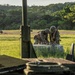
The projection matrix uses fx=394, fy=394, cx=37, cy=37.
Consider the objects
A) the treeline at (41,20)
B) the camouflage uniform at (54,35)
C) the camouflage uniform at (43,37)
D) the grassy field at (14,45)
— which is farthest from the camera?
the treeline at (41,20)

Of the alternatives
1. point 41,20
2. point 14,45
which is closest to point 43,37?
point 14,45

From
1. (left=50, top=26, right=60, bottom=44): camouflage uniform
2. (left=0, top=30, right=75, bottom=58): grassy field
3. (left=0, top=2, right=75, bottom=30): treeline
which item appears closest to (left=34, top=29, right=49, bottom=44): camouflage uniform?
(left=50, top=26, right=60, bottom=44): camouflage uniform

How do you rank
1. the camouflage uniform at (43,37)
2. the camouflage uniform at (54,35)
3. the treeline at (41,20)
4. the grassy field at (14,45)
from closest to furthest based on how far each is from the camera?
1. the camouflage uniform at (54,35)
2. the camouflage uniform at (43,37)
3. the grassy field at (14,45)
4. the treeline at (41,20)

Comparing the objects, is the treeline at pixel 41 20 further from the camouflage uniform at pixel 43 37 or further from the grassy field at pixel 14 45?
the camouflage uniform at pixel 43 37

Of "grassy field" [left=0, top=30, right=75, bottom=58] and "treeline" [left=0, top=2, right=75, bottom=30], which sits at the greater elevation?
"treeline" [left=0, top=2, right=75, bottom=30]

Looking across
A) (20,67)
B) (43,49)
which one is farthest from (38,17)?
(20,67)

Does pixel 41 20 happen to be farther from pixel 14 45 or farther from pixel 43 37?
pixel 43 37

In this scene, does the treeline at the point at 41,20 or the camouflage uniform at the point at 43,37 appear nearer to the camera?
the camouflage uniform at the point at 43,37

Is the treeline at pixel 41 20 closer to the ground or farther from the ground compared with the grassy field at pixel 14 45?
farther from the ground

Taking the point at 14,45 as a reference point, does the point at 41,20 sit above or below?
above

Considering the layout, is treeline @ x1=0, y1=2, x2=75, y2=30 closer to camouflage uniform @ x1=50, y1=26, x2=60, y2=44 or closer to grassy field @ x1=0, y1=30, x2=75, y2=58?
grassy field @ x1=0, y1=30, x2=75, y2=58

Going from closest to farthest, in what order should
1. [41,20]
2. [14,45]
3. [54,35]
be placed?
[54,35]
[14,45]
[41,20]

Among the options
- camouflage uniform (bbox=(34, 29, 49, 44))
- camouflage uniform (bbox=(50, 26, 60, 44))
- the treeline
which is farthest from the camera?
the treeline

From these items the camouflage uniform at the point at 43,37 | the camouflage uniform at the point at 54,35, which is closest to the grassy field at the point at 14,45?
the camouflage uniform at the point at 54,35
